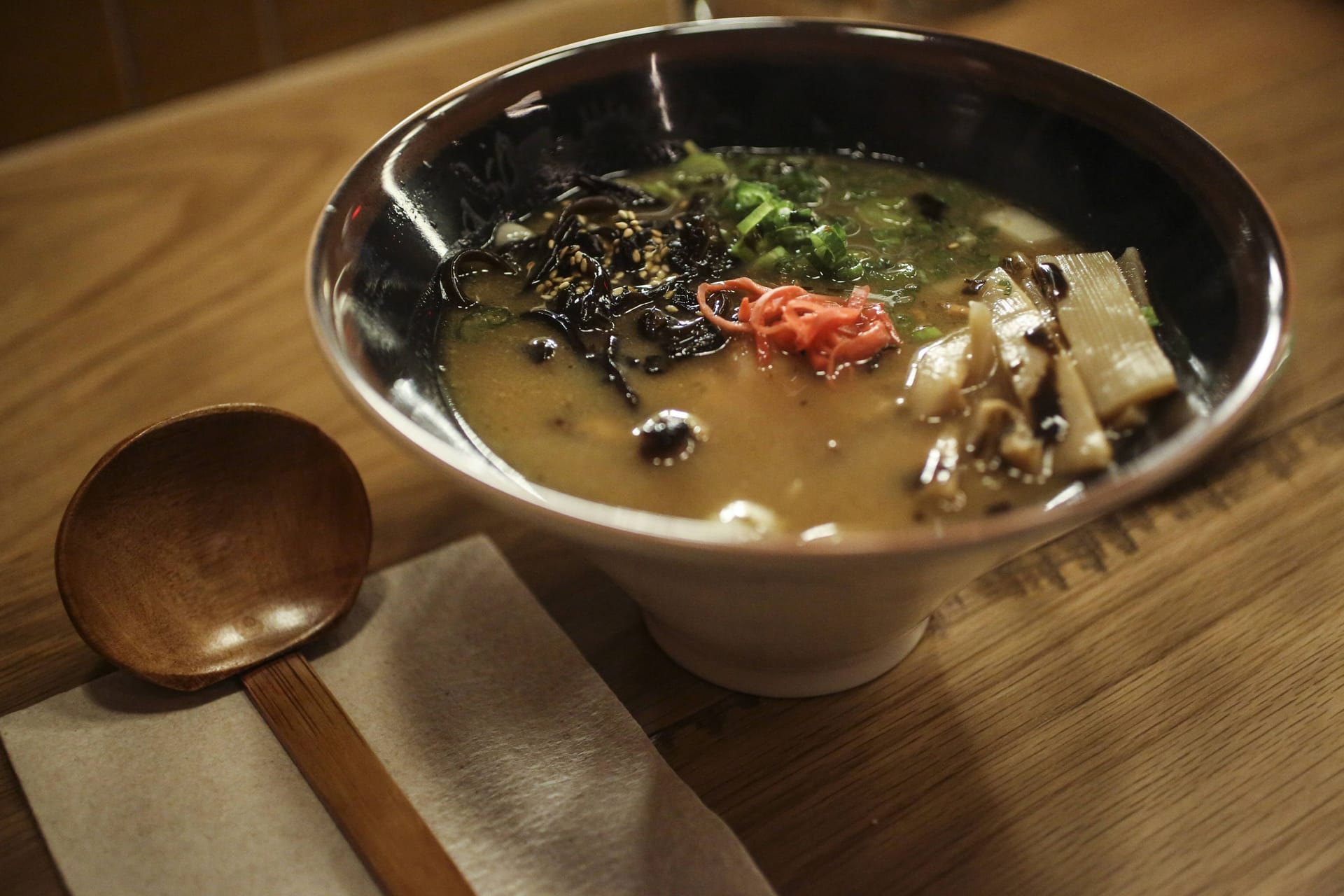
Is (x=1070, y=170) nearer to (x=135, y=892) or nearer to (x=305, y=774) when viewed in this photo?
(x=305, y=774)

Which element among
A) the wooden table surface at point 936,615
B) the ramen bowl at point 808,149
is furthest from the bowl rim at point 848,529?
the wooden table surface at point 936,615

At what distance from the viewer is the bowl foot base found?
65.1 inches

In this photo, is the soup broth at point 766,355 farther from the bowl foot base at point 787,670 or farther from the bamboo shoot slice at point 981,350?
the bowl foot base at point 787,670

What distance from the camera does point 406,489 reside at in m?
2.07

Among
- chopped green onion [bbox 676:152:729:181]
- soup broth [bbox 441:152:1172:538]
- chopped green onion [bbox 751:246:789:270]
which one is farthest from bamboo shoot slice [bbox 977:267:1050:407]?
chopped green onion [bbox 676:152:729:181]

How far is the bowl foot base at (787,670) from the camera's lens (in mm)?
1652

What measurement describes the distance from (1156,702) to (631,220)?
1.19 metres

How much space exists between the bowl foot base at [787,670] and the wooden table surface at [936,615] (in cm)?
2

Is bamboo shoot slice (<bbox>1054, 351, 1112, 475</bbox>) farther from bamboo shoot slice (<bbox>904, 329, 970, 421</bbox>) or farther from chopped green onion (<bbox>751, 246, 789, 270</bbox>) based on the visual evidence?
chopped green onion (<bbox>751, 246, 789, 270</bbox>)

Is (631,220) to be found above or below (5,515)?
above

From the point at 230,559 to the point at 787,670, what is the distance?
2.86 feet

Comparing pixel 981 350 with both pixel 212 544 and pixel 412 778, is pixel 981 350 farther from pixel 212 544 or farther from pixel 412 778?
pixel 212 544

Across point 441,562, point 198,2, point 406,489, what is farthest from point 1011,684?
point 198,2

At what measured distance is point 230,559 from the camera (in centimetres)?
173
